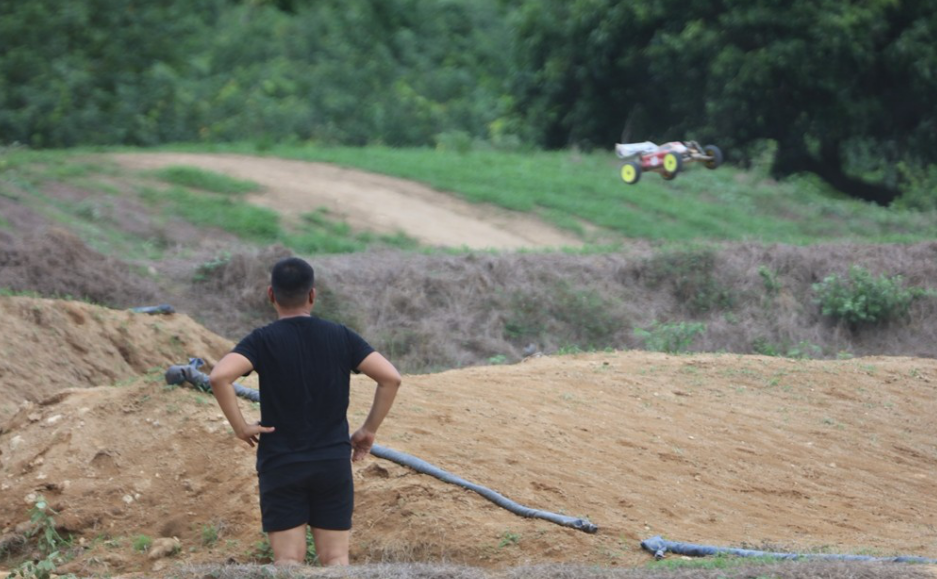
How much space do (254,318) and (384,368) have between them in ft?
28.3

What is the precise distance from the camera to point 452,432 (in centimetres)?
812

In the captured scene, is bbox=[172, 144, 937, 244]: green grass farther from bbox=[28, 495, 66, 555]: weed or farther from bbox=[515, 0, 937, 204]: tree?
bbox=[28, 495, 66, 555]: weed

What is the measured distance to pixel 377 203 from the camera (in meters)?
18.5

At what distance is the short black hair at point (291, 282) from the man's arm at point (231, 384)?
0.30 meters

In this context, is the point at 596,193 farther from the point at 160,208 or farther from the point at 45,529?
the point at 45,529

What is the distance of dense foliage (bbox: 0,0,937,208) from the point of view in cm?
2181

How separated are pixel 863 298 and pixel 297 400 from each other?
11.1 m

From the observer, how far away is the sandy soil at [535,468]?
6992mm

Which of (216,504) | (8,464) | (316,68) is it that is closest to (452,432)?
(216,504)

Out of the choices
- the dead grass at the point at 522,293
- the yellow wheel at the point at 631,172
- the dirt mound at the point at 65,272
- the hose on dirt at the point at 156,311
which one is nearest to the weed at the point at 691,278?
the dead grass at the point at 522,293

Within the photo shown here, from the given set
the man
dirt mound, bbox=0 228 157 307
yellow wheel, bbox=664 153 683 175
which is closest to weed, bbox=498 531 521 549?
the man

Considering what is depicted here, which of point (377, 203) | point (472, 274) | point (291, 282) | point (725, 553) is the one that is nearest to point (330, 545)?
point (291, 282)

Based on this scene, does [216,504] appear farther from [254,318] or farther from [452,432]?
[254,318]

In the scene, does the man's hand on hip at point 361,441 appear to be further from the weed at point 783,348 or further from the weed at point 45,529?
the weed at point 783,348
